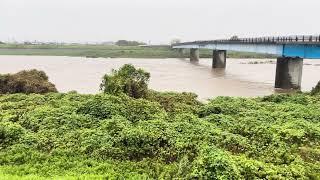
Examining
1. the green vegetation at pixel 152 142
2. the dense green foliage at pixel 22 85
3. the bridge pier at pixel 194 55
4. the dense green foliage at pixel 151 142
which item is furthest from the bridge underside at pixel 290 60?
the bridge pier at pixel 194 55

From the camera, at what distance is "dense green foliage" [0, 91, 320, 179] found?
12.6 m

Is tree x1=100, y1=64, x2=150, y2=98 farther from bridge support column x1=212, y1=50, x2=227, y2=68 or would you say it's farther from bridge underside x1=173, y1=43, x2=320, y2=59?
bridge support column x1=212, y1=50, x2=227, y2=68

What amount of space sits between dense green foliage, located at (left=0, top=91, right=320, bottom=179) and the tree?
281cm

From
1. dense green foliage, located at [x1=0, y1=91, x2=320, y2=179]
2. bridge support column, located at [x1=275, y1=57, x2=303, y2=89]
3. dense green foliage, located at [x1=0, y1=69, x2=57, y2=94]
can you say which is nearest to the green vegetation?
dense green foliage, located at [x1=0, y1=91, x2=320, y2=179]

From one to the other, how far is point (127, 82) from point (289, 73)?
21.9 meters

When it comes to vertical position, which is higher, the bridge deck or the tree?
the bridge deck

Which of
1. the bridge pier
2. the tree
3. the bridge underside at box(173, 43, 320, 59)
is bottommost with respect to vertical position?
the bridge pier

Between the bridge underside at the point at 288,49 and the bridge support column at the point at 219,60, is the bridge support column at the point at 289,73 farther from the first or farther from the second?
the bridge support column at the point at 219,60

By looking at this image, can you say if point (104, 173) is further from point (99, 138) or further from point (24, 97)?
point (24, 97)

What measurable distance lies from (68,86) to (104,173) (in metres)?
27.6

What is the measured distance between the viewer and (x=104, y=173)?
12859mm

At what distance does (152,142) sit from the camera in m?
14.9

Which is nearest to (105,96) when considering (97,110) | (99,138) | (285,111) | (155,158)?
(97,110)

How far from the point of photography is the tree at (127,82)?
2352cm
